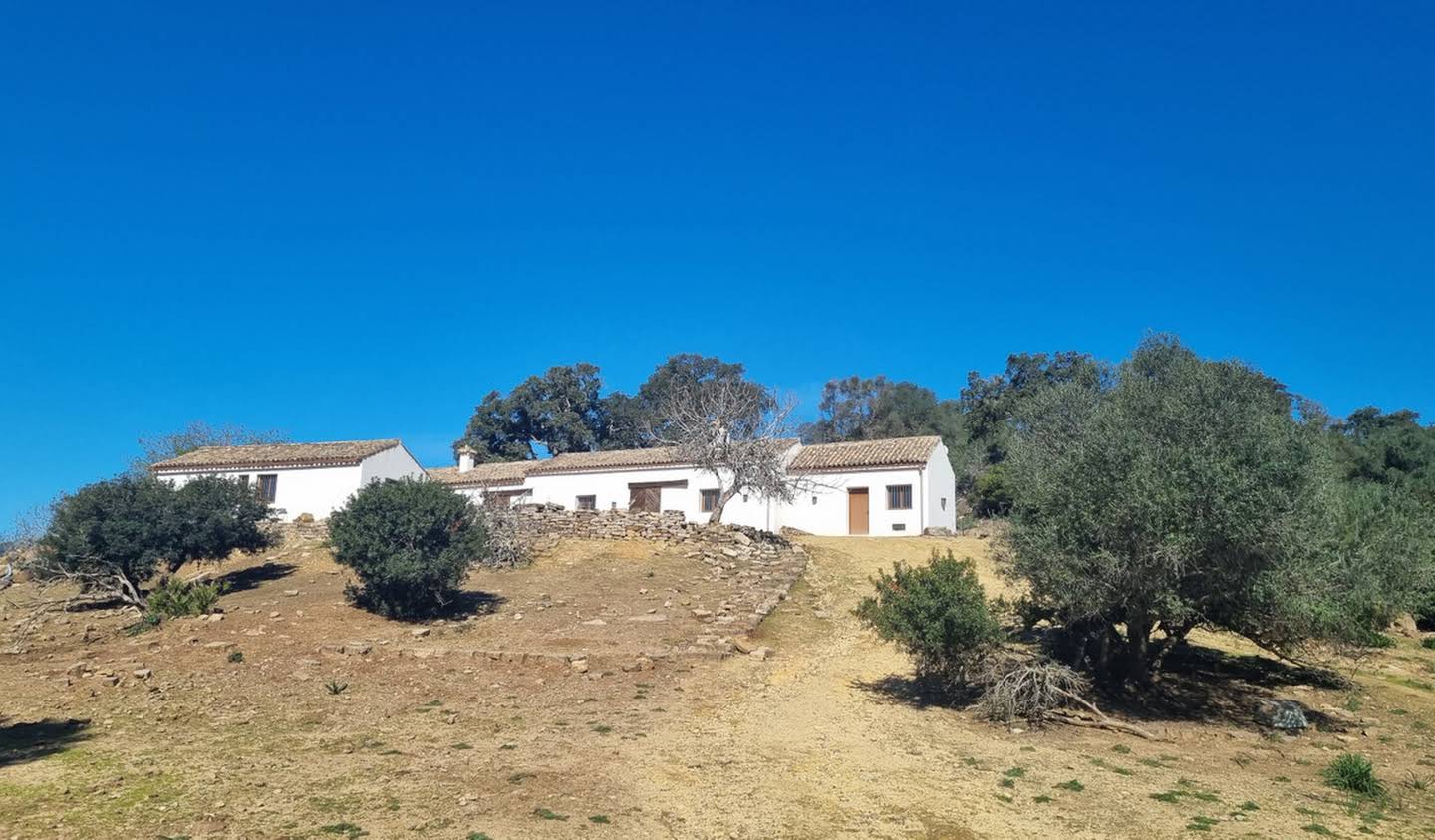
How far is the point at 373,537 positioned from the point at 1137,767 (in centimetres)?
1604

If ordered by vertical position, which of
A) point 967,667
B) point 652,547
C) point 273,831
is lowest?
point 273,831

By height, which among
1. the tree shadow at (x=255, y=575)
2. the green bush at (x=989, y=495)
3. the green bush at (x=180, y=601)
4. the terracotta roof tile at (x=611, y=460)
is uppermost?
the terracotta roof tile at (x=611, y=460)

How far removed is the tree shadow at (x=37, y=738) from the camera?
10745 millimetres

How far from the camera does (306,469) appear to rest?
121 feet

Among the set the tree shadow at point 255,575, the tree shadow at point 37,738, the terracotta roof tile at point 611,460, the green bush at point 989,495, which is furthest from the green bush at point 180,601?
the green bush at point 989,495

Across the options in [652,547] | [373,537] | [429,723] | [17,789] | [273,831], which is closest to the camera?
[273,831]

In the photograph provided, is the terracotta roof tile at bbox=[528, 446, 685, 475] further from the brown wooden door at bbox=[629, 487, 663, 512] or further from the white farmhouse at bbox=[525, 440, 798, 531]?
the brown wooden door at bbox=[629, 487, 663, 512]

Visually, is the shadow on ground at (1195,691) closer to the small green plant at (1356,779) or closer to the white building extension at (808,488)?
the small green plant at (1356,779)

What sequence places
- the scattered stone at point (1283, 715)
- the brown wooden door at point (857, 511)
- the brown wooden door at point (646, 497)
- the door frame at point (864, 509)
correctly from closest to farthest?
the scattered stone at point (1283, 715) < the door frame at point (864, 509) < the brown wooden door at point (857, 511) < the brown wooden door at point (646, 497)

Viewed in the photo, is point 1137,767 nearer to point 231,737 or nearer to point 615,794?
point 615,794

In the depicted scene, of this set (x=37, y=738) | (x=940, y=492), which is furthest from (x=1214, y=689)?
(x=940, y=492)

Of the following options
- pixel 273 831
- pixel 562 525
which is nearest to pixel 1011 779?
pixel 273 831

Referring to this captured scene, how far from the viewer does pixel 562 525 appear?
98.8 ft

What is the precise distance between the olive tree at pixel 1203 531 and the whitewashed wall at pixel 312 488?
2979 centimetres
